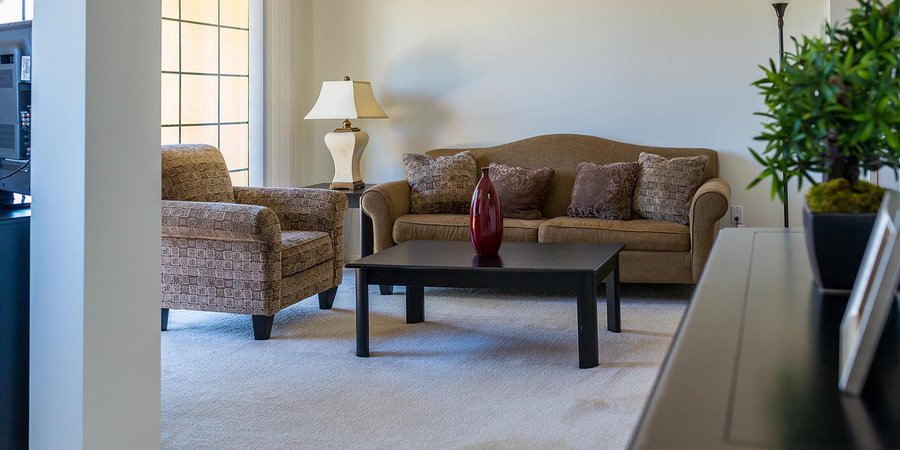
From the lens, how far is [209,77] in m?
5.89

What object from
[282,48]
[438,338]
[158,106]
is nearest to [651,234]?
[438,338]

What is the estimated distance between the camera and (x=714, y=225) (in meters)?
5.12

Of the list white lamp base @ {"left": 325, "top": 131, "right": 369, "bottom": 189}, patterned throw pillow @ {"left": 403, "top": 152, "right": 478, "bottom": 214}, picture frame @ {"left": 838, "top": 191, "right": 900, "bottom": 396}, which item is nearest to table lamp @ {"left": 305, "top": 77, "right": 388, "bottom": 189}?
white lamp base @ {"left": 325, "top": 131, "right": 369, "bottom": 189}

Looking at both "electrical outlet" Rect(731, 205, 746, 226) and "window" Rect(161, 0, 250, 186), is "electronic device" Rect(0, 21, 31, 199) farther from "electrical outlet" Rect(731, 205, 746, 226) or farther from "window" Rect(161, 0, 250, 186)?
"electrical outlet" Rect(731, 205, 746, 226)

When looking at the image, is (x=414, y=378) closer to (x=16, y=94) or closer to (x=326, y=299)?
(x=326, y=299)

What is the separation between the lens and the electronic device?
2625 mm

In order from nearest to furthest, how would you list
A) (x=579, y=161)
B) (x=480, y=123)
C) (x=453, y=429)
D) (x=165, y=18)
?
(x=453, y=429) < (x=165, y=18) < (x=579, y=161) < (x=480, y=123)

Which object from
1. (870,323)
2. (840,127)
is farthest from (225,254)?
(870,323)

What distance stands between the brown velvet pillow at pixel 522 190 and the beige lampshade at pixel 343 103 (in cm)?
90

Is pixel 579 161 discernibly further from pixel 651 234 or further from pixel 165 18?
pixel 165 18

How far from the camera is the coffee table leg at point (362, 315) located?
412 centimetres

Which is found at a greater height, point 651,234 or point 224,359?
point 651,234

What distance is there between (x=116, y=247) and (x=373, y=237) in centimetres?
326

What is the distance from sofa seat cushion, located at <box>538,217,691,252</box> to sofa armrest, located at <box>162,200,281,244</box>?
167cm
